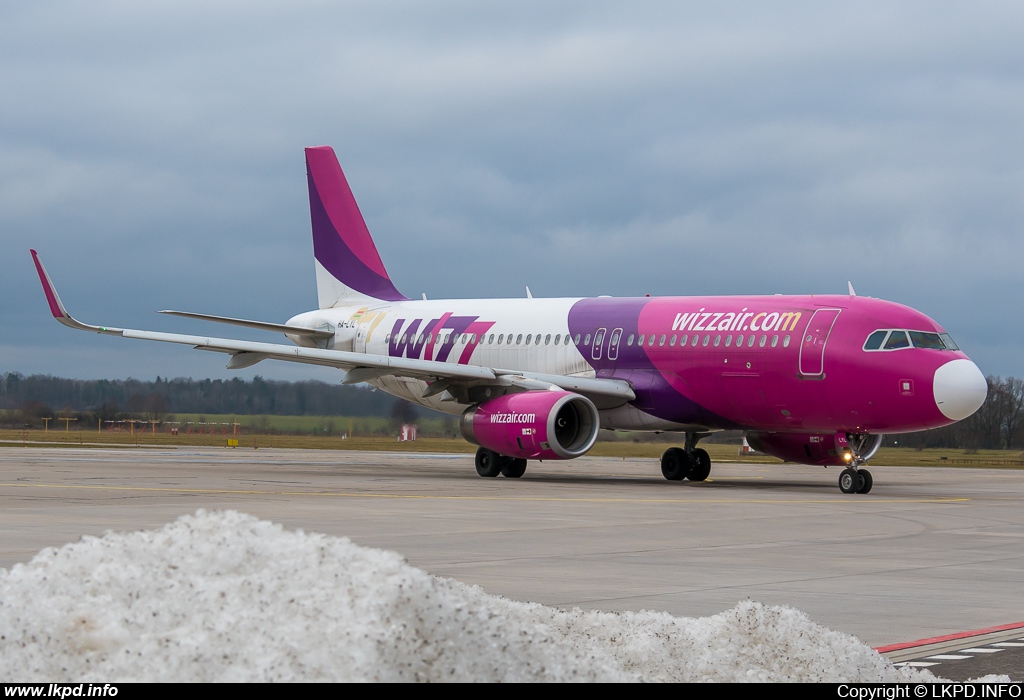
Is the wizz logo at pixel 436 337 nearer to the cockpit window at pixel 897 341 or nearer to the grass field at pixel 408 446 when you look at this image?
the cockpit window at pixel 897 341

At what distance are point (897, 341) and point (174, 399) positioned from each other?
26.7 m

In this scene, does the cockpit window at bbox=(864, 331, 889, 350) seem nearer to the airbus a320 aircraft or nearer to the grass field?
the airbus a320 aircraft

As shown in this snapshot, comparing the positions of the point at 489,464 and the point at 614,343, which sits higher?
the point at 614,343

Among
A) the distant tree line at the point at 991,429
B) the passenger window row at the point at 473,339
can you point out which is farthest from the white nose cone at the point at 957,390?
the distant tree line at the point at 991,429

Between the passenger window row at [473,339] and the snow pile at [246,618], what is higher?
the passenger window row at [473,339]

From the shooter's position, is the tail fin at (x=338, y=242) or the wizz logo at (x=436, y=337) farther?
the tail fin at (x=338, y=242)

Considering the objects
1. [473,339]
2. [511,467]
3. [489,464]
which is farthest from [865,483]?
[473,339]

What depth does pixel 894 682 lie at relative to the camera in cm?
537

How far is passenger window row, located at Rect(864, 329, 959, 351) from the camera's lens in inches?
867

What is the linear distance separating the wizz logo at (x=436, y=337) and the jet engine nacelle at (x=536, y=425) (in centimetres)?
379

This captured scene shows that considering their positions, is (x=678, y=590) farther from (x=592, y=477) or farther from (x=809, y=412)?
(x=592, y=477)

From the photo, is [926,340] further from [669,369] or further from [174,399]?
[174,399]

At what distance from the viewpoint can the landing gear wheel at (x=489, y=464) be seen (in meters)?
26.3

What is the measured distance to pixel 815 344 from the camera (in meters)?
22.6
